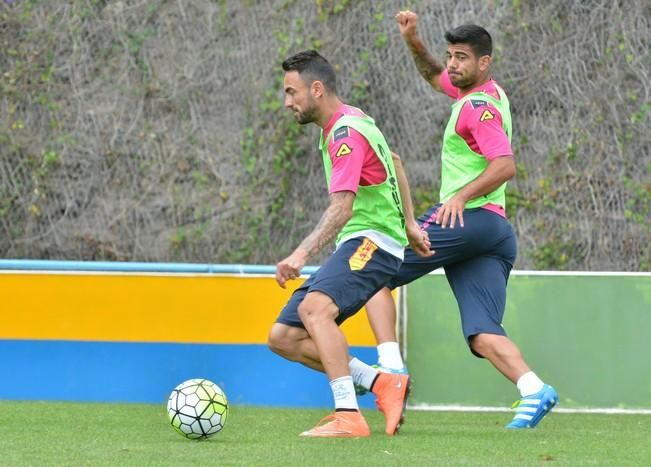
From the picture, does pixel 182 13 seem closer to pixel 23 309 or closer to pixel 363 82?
pixel 363 82

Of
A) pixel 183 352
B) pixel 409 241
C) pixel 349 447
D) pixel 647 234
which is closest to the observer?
pixel 349 447

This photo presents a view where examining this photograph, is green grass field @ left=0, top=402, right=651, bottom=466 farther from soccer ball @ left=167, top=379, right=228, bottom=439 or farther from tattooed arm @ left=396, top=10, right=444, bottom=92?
tattooed arm @ left=396, top=10, right=444, bottom=92

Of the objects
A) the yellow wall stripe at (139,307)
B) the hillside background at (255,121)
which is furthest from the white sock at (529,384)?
the hillside background at (255,121)

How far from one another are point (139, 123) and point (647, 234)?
399 centimetres

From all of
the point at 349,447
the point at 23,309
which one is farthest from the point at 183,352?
the point at 349,447

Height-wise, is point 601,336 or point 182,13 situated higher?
point 182,13

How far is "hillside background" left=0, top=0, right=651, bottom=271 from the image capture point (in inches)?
404

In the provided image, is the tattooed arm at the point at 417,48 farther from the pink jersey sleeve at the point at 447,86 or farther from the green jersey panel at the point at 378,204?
the green jersey panel at the point at 378,204

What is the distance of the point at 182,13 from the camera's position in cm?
1076

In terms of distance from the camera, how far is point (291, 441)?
6004 mm

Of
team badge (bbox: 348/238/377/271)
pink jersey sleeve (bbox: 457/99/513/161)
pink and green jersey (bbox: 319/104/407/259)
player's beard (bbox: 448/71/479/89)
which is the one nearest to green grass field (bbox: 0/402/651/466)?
team badge (bbox: 348/238/377/271)

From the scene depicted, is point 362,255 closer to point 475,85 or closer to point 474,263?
point 474,263

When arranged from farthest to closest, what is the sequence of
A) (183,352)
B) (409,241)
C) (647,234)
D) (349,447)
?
(647,234), (183,352), (409,241), (349,447)

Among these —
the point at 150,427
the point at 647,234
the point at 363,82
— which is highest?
the point at 363,82
